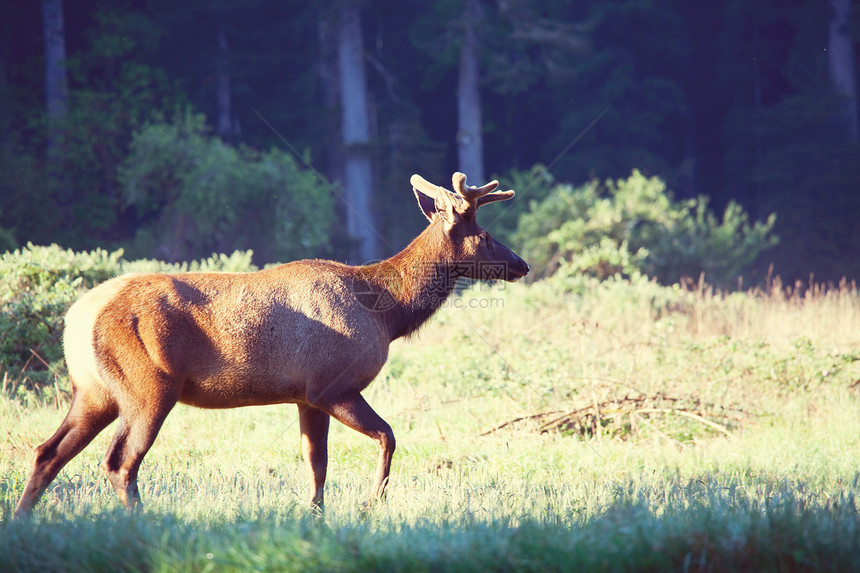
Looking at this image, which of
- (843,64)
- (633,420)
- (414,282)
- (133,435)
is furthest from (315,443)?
(843,64)

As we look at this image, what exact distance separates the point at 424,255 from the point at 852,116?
28.9m

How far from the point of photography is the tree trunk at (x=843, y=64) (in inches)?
1193

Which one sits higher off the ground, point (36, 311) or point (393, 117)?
point (393, 117)

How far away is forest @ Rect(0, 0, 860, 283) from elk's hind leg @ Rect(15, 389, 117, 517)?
12.6 meters

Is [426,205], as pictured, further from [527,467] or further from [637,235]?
[637,235]

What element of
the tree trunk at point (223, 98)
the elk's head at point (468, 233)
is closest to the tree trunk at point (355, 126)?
the tree trunk at point (223, 98)

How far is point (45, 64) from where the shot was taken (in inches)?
982

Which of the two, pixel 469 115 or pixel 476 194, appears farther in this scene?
pixel 469 115

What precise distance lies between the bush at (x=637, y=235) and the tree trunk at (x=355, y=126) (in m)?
7.01

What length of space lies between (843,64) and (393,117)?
16.9 m

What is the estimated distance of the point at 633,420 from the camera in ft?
27.0

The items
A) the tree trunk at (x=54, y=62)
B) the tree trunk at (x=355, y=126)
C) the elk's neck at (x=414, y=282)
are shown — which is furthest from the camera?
the tree trunk at (x=355, y=126)

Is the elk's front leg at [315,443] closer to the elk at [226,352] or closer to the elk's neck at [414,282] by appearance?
the elk at [226,352]

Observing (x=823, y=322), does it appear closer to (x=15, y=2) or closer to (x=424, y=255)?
(x=424, y=255)
